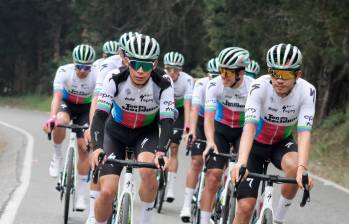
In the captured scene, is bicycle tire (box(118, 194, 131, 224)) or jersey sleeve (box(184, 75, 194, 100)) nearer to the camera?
bicycle tire (box(118, 194, 131, 224))

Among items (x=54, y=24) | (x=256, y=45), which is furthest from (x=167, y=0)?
(x=54, y=24)

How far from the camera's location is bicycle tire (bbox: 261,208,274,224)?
597 centimetres

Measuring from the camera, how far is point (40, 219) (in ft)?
29.6

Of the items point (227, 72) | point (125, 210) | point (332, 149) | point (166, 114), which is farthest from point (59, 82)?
point (332, 149)

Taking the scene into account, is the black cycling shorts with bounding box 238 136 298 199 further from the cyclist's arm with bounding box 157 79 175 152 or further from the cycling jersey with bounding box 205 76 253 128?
the cycling jersey with bounding box 205 76 253 128

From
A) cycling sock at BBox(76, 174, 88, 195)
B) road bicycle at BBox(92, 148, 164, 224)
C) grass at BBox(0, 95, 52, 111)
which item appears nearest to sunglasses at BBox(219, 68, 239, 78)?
road bicycle at BBox(92, 148, 164, 224)

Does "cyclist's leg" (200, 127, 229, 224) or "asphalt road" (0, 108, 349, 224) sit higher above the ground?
"cyclist's leg" (200, 127, 229, 224)

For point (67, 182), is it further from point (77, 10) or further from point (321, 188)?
point (77, 10)

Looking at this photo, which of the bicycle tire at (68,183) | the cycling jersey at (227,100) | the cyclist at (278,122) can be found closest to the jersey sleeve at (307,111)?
the cyclist at (278,122)

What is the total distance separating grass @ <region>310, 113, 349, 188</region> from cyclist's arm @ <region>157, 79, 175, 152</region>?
6764 mm

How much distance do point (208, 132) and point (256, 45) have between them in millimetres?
13402

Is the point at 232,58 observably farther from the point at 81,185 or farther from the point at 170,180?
the point at 170,180

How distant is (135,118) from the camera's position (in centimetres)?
725

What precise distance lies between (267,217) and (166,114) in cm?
143
